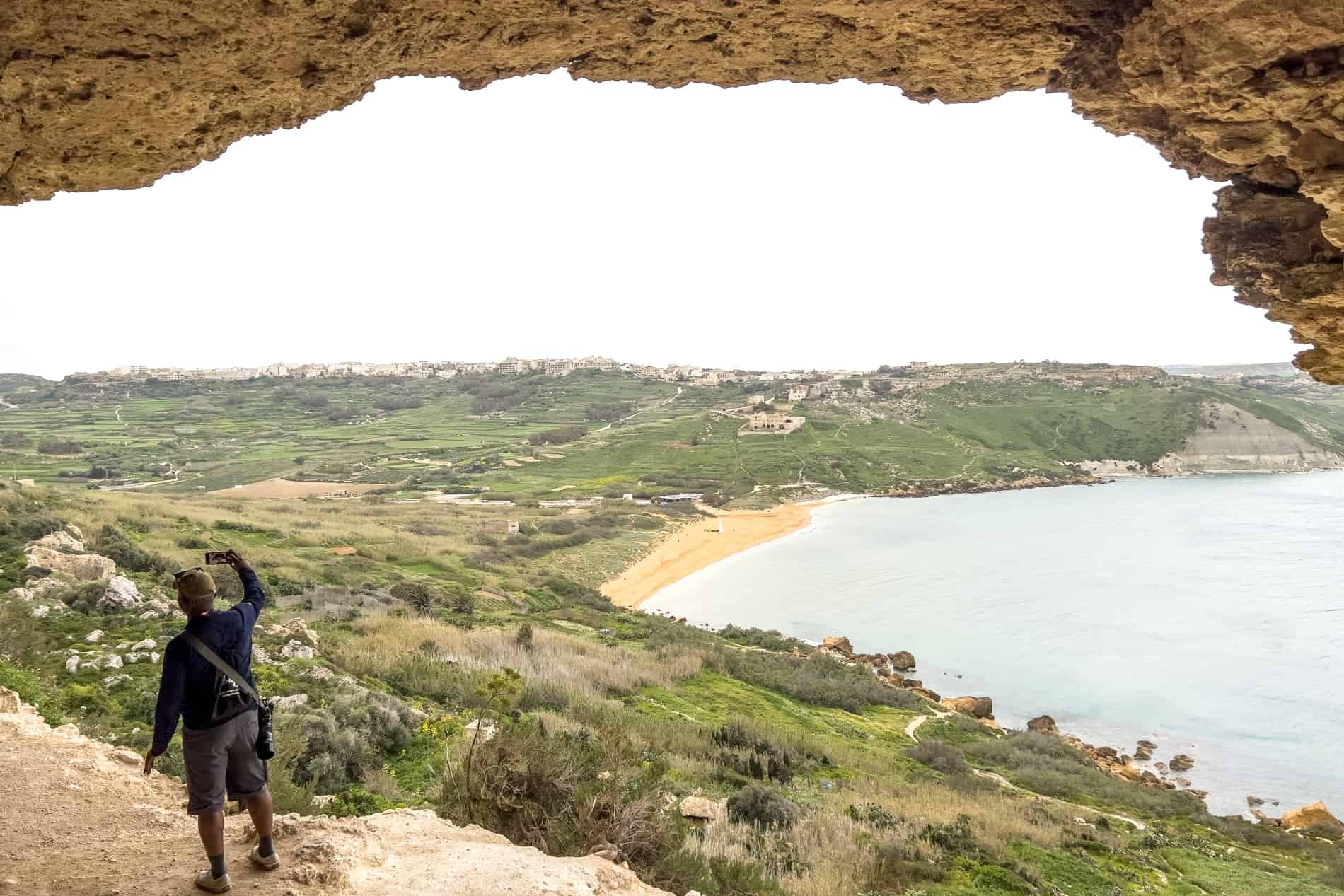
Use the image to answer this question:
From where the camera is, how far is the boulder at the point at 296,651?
972cm

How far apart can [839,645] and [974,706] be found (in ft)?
16.9

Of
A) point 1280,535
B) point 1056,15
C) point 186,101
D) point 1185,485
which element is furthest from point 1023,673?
point 1185,485

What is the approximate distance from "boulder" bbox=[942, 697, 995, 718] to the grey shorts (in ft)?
52.3

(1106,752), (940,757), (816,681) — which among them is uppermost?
(940,757)

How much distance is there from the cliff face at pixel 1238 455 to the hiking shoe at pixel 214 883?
76.1 m

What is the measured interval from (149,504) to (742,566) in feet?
76.7

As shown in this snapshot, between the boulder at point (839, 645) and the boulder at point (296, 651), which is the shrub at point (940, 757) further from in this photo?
the boulder at point (296, 651)

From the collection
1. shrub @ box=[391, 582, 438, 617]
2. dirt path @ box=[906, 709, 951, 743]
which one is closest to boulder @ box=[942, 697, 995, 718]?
dirt path @ box=[906, 709, 951, 743]

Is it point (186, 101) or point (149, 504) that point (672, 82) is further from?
point (149, 504)

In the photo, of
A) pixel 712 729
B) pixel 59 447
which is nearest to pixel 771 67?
pixel 712 729

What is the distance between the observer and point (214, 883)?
3920 mm

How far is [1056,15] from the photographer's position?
475 centimetres

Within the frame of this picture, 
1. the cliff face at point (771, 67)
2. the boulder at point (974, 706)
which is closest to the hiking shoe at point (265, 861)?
the cliff face at point (771, 67)

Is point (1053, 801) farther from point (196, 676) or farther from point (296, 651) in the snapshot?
point (196, 676)
